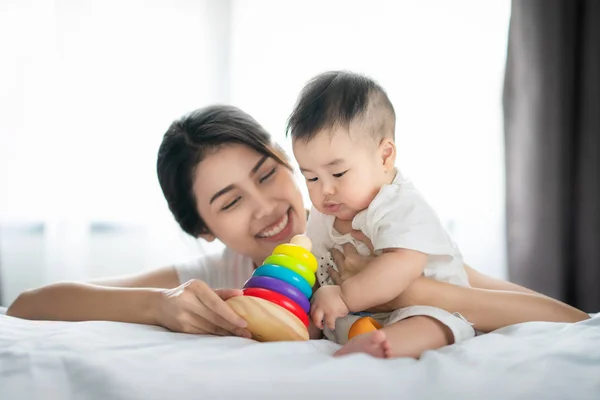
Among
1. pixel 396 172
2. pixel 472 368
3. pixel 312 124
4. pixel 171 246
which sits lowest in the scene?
pixel 171 246

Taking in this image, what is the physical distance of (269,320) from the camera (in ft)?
3.58

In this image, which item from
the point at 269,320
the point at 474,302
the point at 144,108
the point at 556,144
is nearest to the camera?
the point at 269,320

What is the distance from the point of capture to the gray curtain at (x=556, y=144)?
2688 mm

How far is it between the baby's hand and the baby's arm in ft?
0.05

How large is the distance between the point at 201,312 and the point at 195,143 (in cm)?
66

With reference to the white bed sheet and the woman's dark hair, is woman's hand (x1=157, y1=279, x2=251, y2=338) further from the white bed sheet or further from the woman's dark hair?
the woman's dark hair

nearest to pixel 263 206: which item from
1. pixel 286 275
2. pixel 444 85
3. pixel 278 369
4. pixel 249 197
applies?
pixel 249 197

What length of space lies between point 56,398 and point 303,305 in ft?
1.66

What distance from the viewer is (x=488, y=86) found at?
294 cm

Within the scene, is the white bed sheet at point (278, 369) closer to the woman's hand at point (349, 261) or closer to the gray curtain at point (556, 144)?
the woman's hand at point (349, 261)

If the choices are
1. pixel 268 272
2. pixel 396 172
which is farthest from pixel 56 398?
pixel 396 172

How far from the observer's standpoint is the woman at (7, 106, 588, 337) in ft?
4.30

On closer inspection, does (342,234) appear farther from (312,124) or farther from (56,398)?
(56,398)

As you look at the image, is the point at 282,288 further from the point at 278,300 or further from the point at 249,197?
the point at 249,197
